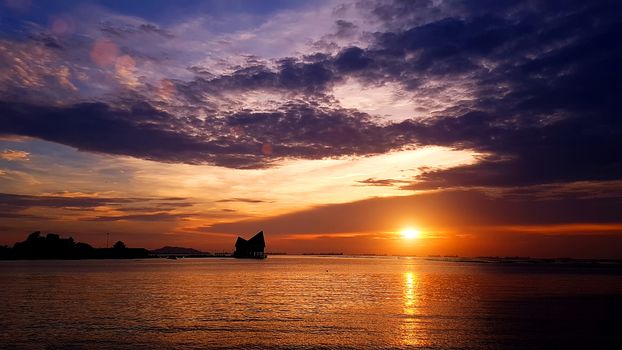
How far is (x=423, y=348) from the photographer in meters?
33.0

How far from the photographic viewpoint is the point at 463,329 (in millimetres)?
40500

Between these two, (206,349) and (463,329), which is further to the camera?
(463,329)

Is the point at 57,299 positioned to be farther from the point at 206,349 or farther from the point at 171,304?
the point at 206,349

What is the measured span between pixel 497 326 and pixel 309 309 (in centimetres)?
1943

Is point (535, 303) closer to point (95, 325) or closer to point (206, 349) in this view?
point (206, 349)

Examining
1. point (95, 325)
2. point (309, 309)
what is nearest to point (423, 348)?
point (309, 309)

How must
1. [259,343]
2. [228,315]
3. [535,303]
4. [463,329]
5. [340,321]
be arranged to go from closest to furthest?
[259,343], [463,329], [340,321], [228,315], [535,303]

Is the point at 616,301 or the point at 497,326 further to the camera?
the point at 616,301

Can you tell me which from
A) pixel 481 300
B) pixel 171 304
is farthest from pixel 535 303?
pixel 171 304

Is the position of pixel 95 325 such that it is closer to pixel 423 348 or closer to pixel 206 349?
pixel 206 349

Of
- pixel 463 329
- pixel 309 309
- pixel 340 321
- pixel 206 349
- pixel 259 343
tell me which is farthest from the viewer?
pixel 309 309

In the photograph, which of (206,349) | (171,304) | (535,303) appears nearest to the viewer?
(206,349)

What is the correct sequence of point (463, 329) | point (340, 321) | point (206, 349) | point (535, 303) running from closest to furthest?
point (206, 349) < point (463, 329) < point (340, 321) < point (535, 303)

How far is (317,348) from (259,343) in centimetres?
443
